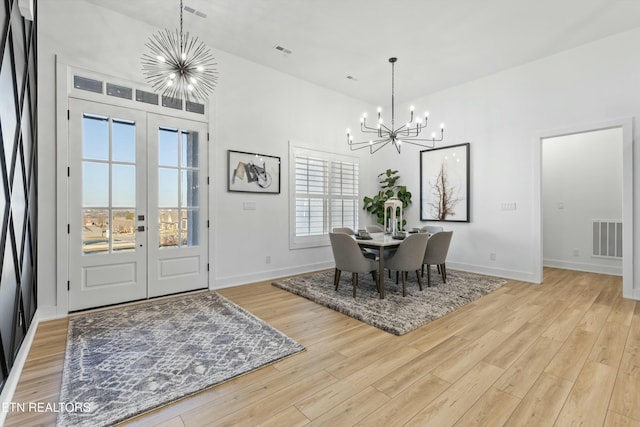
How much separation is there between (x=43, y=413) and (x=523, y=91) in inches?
249

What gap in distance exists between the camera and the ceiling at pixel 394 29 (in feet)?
10.7

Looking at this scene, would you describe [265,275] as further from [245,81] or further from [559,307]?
[559,307]

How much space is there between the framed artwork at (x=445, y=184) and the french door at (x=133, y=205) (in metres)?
4.04

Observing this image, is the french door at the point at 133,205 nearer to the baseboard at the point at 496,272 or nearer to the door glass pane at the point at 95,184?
the door glass pane at the point at 95,184

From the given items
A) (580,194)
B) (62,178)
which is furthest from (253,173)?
(580,194)

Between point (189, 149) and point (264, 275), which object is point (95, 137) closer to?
point (189, 149)

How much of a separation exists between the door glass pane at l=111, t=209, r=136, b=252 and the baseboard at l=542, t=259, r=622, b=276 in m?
6.98

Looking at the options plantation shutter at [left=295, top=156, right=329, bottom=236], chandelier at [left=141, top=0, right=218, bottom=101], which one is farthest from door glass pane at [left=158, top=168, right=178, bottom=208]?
plantation shutter at [left=295, top=156, right=329, bottom=236]

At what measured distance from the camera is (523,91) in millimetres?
4621


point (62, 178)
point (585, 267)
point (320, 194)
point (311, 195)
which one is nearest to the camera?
point (62, 178)

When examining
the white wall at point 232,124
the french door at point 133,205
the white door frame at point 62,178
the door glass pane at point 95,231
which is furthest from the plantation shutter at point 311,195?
the white door frame at point 62,178

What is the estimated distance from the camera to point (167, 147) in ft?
12.5

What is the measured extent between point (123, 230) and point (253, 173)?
1855mm

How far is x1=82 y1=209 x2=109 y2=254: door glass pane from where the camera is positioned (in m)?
3.26
